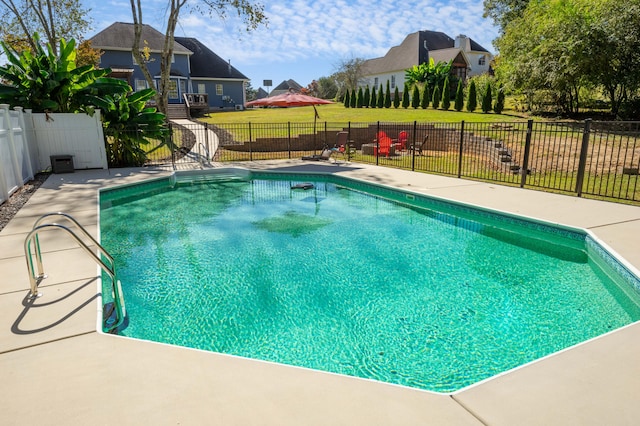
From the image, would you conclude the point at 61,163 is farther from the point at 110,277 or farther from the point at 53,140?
the point at 110,277

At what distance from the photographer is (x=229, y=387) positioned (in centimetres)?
256

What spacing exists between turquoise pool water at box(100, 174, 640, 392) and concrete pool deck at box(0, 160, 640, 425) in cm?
66

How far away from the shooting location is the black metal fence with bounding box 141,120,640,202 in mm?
11391

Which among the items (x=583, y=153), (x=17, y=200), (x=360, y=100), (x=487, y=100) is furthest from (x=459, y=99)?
(x=17, y=200)

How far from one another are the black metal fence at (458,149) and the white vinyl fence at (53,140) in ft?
8.23

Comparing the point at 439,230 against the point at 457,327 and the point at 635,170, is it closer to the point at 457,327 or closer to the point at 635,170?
the point at 457,327

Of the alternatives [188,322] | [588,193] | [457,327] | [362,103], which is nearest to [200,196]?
[188,322]

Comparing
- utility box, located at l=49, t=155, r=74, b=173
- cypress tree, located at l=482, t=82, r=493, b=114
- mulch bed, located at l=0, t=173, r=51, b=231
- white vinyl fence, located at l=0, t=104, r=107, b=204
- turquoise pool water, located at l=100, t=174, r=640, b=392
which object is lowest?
turquoise pool water, located at l=100, t=174, r=640, b=392

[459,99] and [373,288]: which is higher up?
[459,99]

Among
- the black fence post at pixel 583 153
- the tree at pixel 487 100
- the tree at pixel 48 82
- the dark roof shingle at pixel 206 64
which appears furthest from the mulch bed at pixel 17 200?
the dark roof shingle at pixel 206 64

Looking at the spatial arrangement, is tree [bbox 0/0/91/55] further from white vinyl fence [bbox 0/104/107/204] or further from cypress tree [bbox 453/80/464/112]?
cypress tree [bbox 453/80/464/112]

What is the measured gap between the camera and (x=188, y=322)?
413 centimetres

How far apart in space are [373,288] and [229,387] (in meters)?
2.74

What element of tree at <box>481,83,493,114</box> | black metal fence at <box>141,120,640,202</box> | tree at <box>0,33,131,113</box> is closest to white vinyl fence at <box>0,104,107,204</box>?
tree at <box>0,33,131,113</box>
